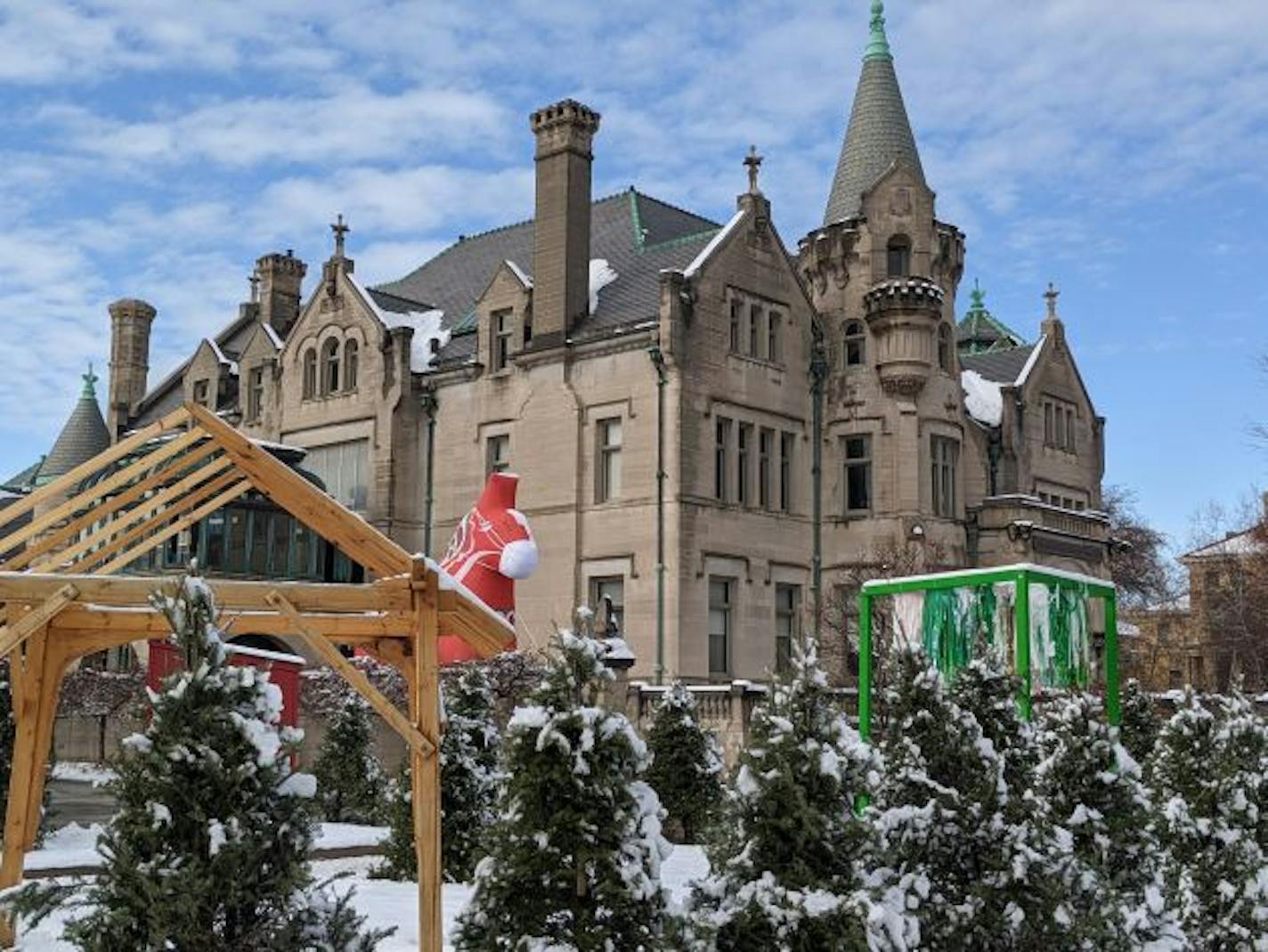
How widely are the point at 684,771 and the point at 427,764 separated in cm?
1415

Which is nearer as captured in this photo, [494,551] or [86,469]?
Answer: [86,469]

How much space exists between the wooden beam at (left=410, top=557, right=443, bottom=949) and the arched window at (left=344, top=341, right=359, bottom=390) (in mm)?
34742

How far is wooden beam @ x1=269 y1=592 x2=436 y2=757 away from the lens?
32.4ft

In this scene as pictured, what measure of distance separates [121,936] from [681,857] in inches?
557

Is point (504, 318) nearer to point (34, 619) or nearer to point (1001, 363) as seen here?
point (1001, 363)

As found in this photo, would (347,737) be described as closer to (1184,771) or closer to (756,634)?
(756,634)

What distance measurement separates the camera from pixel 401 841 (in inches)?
717

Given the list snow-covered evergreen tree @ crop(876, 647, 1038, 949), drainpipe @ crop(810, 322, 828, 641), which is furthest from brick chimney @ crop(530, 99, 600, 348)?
snow-covered evergreen tree @ crop(876, 647, 1038, 949)

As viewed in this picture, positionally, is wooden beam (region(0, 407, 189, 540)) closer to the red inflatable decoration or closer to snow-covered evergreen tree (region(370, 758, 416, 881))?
snow-covered evergreen tree (region(370, 758, 416, 881))

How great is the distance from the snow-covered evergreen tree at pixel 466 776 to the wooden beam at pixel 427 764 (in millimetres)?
7601

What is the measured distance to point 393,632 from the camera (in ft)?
36.8

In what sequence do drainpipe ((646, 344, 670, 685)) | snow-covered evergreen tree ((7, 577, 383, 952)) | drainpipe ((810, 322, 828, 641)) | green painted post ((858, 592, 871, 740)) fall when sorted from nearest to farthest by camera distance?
1. snow-covered evergreen tree ((7, 577, 383, 952))
2. green painted post ((858, 592, 871, 740))
3. drainpipe ((646, 344, 670, 685))
4. drainpipe ((810, 322, 828, 641))

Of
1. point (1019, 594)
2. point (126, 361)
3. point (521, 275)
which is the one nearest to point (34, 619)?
point (1019, 594)

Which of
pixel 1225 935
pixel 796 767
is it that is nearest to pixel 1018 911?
pixel 796 767
